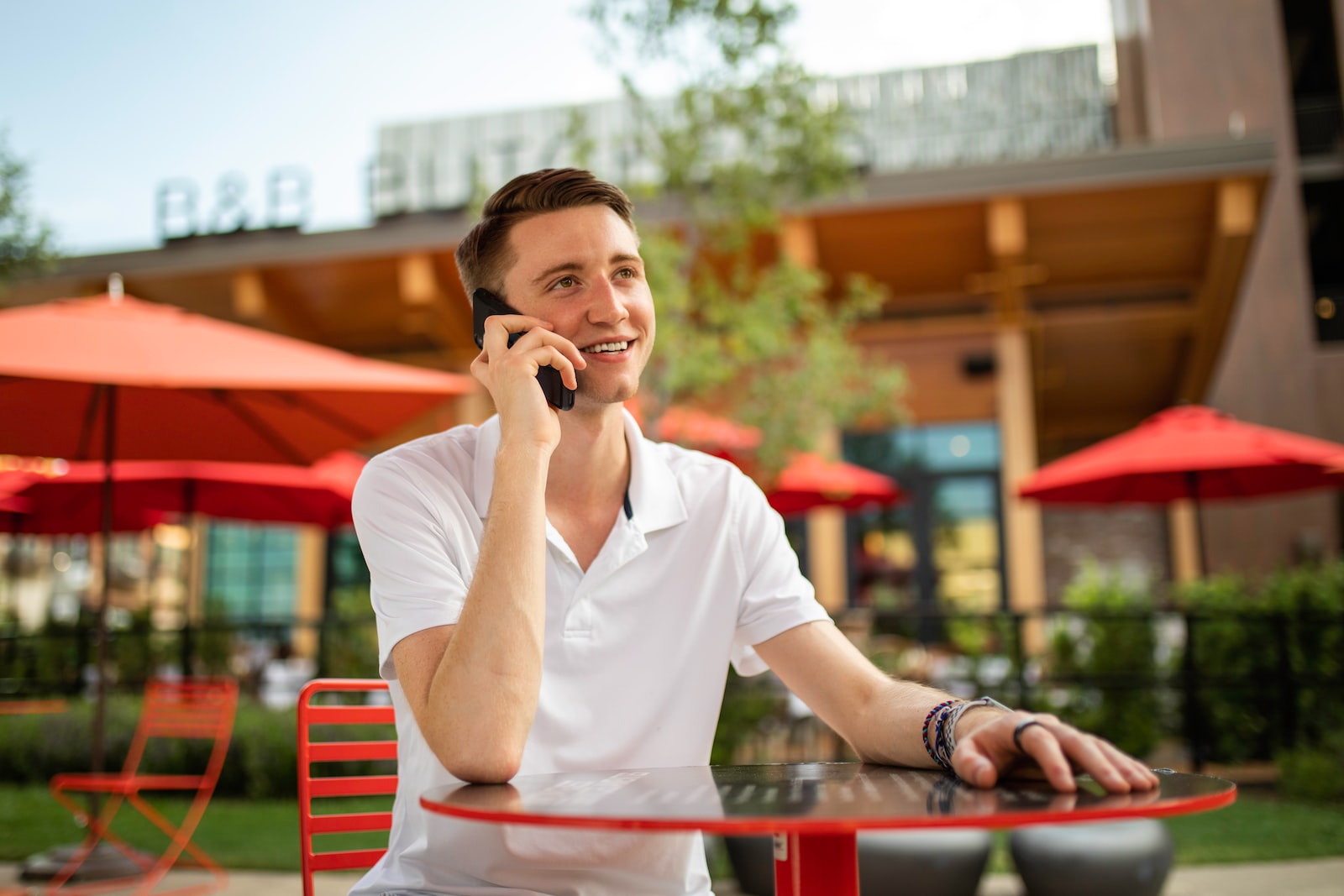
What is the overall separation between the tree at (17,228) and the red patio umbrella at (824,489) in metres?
6.93

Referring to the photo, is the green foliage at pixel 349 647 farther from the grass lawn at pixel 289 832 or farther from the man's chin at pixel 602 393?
the man's chin at pixel 602 393

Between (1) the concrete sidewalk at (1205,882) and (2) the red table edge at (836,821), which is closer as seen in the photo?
(2) the red table edge at (836,821)

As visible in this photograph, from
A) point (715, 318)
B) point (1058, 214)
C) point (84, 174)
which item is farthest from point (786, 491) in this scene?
point (84, 174)

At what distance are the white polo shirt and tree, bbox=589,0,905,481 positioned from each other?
451cm

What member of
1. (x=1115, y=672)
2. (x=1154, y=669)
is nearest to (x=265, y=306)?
(x=1115, y=672)

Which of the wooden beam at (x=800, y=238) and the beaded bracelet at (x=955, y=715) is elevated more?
the wooden beam at (x=800, y=238)

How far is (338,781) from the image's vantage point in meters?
2.22

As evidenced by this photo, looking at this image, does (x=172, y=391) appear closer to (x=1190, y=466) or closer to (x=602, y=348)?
(x=602, y=348)

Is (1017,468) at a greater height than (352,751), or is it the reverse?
(1017,468)

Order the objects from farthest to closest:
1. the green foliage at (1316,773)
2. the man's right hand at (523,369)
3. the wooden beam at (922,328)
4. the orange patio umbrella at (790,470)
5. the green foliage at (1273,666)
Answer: the wooden beam at (922,328)
the green foliage at (1273,666)
the orange patio umbrella at (790,470)
the green foliage at (1316,773)
the man's right hand at (523,369)

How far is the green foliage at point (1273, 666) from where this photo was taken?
24.4 ft

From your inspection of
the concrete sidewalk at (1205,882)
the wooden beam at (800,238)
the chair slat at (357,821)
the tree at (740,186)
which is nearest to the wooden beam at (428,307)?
the wooden beam at (800,238)

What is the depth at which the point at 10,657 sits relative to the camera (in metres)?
Result: 10.0

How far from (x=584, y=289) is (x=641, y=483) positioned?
372mm
